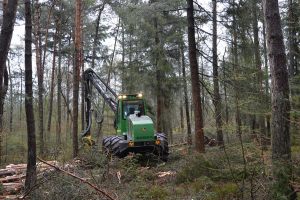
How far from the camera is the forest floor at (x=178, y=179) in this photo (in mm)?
6250

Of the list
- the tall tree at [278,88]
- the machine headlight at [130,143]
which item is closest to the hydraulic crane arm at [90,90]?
the machine headlight at [130,143]

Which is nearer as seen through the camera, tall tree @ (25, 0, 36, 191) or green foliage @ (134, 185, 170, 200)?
green foliage @ (134, 185, 170, 200)

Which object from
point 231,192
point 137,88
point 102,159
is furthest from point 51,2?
point 231,192

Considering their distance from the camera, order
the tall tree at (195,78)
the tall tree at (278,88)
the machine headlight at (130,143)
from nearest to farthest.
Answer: the tall tree at (278,88) < the machine headlight at (130,143) < the tall tree at (195,78)

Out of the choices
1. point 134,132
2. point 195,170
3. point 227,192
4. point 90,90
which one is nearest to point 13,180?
point 134,132

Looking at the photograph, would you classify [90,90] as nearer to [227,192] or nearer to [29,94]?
[29,94]

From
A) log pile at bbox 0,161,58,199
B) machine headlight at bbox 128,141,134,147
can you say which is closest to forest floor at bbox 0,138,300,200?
log pile at bbox 0,161,58,199

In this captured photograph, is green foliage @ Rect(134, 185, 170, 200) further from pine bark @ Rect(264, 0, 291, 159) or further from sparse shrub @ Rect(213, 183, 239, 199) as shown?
pine bark @ Rect(264, 0, 291, 159)

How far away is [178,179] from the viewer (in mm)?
10609

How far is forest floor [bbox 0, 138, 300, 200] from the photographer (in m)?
6.25

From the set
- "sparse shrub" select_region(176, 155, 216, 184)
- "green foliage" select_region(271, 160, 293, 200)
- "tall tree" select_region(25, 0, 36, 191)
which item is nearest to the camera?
"green foliage" select_region(271, 160, 293, 200)

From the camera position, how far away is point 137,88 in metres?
23.2

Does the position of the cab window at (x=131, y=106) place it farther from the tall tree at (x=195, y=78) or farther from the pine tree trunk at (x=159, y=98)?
the pine tree trunk at (x=159, y=98)

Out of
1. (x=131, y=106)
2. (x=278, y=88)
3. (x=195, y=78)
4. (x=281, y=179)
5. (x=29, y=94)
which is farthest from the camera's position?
(x=131, y=106)
